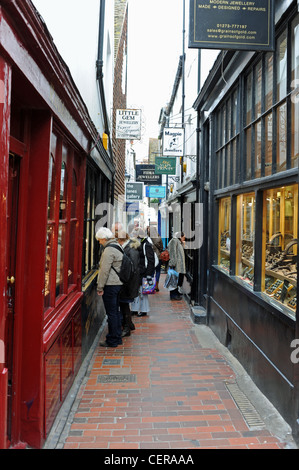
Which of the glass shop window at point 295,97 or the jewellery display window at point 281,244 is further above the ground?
the glass shop window at point 295,97

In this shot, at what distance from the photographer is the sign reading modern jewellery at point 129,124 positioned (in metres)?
9.38

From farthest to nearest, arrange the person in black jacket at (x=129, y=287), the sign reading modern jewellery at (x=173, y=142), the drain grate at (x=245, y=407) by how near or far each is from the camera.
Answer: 1. the sign reading modern jewellery at (x=173, y=142)
2. the person in black jacket at (x=129, y=287)
3. the drain grate at (x=245, y=407)

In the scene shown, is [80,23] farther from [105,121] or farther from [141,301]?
[141,301]

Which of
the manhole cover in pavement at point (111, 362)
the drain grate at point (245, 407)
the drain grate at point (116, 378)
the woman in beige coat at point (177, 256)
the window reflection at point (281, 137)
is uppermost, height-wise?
the window reflection at point (281, 137)

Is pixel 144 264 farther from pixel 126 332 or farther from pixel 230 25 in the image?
pixel 230 25

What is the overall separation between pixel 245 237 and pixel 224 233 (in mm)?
1206

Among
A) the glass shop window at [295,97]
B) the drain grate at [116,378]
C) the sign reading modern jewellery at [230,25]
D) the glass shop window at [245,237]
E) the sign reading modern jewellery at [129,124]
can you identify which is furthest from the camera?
the sign reading modern jewellery at [129,124]

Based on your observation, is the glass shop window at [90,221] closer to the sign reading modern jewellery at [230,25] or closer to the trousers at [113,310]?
the trousers at [113,310]

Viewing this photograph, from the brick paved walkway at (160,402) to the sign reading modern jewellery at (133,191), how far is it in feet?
30.1

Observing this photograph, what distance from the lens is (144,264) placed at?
24.5 ft

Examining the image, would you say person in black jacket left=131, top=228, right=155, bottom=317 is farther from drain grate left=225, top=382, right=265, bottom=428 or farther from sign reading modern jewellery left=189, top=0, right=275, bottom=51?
sign reading modern jewellery left=189, top=0, right=275, bottom=51

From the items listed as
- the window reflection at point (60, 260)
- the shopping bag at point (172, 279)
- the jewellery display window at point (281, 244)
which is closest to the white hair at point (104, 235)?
the window reflection at point (60, 260)

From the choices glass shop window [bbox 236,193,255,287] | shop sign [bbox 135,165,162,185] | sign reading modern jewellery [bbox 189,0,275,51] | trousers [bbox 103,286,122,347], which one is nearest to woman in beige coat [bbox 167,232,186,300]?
glass shop window [bbox 236,193,255,287]
